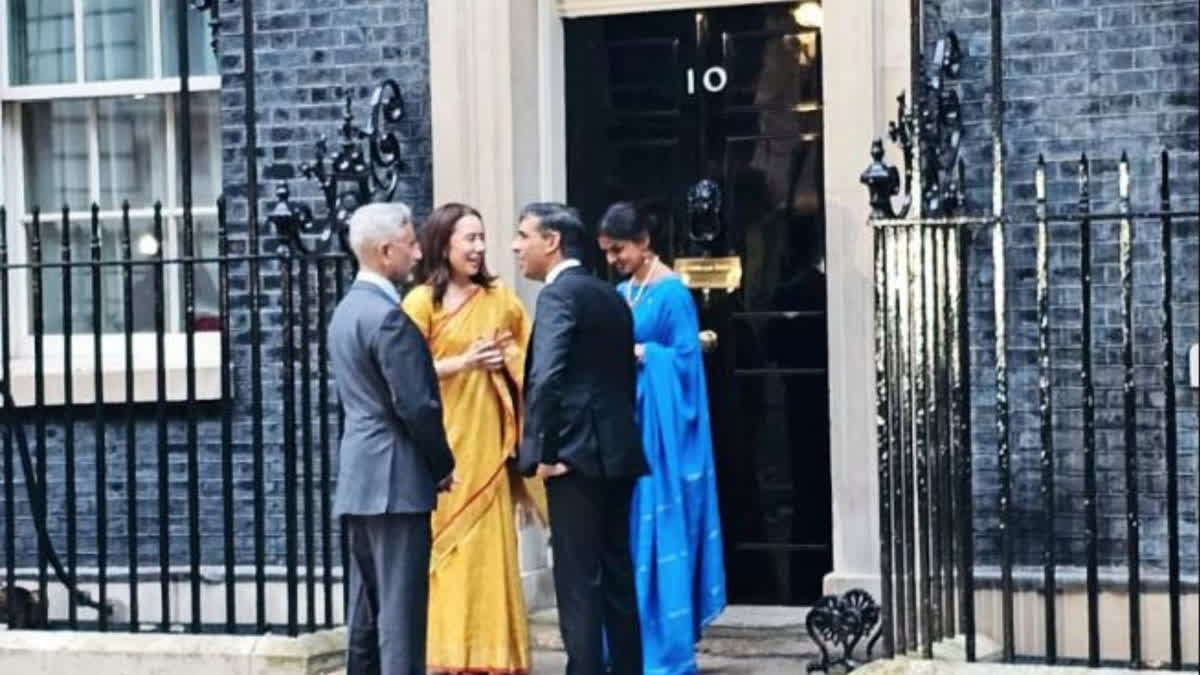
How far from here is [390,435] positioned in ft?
26.3

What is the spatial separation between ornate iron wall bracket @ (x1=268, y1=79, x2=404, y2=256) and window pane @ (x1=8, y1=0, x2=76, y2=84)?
1.28 metres

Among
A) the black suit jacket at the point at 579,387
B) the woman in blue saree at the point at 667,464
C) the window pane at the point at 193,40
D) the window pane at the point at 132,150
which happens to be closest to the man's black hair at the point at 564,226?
the black suit jacket at the point at 579,387

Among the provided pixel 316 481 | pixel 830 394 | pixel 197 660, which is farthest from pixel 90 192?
pixel 830 394

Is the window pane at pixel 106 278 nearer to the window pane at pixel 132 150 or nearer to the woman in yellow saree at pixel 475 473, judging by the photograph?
the window pane at pixel 132 150

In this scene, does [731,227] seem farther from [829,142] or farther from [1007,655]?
[1007,655]

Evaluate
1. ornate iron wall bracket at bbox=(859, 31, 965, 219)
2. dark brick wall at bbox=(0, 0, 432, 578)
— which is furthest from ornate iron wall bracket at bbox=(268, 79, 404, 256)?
ornate iron wall bracket at bbox=(859, 31, 965, 219)

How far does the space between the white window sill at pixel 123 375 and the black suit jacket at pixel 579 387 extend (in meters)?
2.11

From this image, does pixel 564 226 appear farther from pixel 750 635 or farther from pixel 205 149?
pixel 205 149

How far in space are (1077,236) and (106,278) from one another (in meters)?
4.00

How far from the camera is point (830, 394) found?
964 cm

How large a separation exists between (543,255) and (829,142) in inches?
58.0

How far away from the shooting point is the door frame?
9.52 m

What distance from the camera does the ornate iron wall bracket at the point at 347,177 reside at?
930cm

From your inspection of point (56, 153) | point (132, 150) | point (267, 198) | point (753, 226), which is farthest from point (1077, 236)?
point (56, 153)
